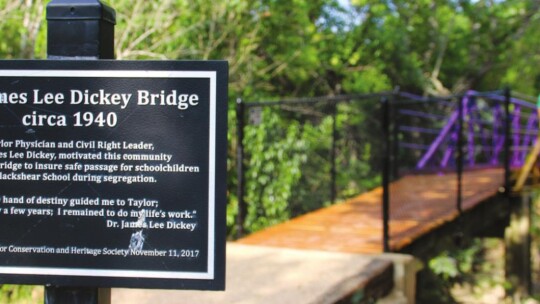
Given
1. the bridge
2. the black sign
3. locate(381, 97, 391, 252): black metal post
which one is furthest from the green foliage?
the black sign

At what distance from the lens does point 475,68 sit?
619 inches

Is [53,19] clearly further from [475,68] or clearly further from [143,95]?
[475,68]

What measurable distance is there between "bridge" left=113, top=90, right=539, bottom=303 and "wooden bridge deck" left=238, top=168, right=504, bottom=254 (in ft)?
0.04

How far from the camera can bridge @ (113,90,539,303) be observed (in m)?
4.64

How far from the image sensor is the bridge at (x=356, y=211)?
15.2 feet

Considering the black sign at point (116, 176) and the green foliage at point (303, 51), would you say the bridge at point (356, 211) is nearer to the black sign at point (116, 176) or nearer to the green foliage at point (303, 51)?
the green foliage at point (303, 51)

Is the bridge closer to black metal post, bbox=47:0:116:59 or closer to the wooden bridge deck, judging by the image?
the wooden bridge deck

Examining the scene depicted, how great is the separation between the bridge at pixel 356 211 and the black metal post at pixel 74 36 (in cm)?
198

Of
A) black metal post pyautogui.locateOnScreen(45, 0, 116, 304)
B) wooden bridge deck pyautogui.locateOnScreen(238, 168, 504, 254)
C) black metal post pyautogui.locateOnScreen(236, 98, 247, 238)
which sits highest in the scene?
black metal post pyautogui.locateOnScreen(45, 0, 116, 304)

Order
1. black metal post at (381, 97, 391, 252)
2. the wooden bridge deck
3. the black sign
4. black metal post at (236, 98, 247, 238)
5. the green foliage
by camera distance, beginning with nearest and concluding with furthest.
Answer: the black sign
black metal post at (381, 97, 391, 252)
the wooden bridge deck
black metal post at (236, 98, 247, 238)
the green foliage

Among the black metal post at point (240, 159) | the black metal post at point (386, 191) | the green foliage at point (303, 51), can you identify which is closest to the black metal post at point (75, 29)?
the black metal post at point (386, 191)

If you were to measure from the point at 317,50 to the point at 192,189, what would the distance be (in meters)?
8.99

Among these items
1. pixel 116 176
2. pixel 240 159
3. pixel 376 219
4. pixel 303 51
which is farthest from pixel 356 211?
pixel 116 176

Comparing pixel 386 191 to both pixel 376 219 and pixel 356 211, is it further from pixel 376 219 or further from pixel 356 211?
pixel 356 211
